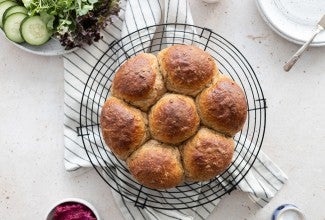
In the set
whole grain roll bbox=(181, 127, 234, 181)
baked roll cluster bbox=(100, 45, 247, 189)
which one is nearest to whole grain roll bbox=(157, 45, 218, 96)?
baked roll cluster bbox=(100, 45, 247, 189)

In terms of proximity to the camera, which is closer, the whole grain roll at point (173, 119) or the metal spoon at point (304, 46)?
the whole grain roll at point (173, 119)

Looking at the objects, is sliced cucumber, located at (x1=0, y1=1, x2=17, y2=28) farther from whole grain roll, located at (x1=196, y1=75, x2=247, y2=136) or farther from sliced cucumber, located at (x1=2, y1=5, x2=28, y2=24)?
whole grain roll, located at (x1=196, y1=75, x2=247, y2=136)

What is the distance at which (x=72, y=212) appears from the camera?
2.70 meters

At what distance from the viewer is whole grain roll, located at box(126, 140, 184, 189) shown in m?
2.42

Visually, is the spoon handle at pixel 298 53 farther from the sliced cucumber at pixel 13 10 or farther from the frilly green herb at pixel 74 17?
the sliced cucumber at pixel 13 10

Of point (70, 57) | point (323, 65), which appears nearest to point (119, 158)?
point (70, 57)

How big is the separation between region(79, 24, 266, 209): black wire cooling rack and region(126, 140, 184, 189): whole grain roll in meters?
0.26

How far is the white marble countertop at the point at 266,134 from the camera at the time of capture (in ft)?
9.36

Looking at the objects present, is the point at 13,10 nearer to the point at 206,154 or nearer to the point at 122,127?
→ the point at 122,127

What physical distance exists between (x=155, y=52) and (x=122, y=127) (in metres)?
0.60

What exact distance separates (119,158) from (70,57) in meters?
0.61

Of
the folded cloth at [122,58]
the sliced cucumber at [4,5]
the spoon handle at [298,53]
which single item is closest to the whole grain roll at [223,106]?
the folded cloth at [122,58]

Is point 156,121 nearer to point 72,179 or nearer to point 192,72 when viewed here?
point 192,72

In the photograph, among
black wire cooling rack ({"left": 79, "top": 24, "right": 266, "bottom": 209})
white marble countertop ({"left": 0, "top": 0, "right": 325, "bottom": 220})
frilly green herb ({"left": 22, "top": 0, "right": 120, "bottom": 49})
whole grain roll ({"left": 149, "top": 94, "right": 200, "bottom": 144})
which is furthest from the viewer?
white marble countertop ({"left": 0, "top": 0, "right": 325, "bottom": 220})
